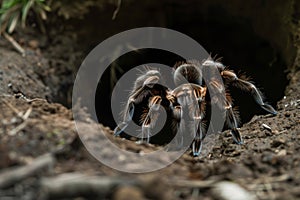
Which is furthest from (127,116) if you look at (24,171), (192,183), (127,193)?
(127,193)

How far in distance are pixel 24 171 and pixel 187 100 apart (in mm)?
1859

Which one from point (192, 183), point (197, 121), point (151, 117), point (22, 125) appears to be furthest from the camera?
point (151, 117)

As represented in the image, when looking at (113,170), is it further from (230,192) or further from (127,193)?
(230,192)

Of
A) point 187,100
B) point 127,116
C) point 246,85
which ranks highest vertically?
point 246,85

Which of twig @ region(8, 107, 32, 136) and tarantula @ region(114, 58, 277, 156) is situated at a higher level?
twig @ region(8, 107, 32, 136)

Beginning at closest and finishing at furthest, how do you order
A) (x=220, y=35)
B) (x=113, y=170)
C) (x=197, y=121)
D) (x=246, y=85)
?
(x=113, y=170) < (x=197, y=121) < (x=246, y=85) < (x=220, y=35)

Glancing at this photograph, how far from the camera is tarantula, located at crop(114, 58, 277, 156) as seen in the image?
3.35m

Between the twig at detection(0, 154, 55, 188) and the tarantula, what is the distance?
159cm

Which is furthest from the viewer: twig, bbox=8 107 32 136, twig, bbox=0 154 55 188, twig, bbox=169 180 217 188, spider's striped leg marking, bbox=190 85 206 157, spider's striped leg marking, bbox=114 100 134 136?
spider's striped leg marking, bbox=114 100 134 136

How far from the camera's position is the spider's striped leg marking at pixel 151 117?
133 inches

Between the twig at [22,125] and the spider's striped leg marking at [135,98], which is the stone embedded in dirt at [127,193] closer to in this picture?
the twig at [22,125]

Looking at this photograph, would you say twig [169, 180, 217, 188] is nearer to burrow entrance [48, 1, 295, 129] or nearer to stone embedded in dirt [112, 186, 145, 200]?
stone embedded in dirt [112, 186, 145, 200]

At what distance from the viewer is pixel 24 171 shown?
5.41ft

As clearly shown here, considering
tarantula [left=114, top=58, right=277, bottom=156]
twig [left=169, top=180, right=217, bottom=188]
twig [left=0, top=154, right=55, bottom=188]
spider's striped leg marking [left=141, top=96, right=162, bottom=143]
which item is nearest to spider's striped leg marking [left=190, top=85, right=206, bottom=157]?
tarantula [left=114, top=58, right=277, bottom=156]
